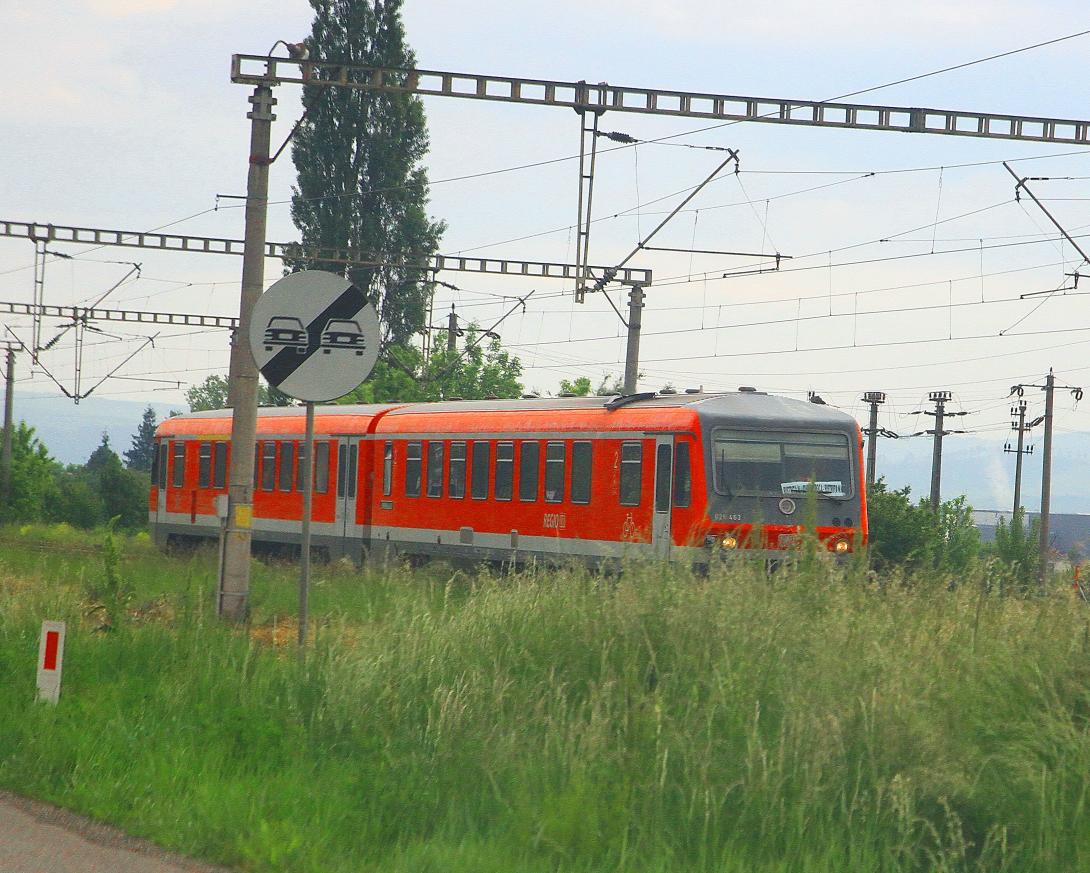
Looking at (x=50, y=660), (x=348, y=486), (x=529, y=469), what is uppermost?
(x=529, y=469)

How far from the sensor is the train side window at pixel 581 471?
23312 mm

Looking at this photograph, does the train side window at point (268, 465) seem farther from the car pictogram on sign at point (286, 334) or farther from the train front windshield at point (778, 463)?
the car pictogram on sign at point (286, 334)

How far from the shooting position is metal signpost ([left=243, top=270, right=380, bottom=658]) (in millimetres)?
9562

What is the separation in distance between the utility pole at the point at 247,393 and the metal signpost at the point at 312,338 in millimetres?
3945

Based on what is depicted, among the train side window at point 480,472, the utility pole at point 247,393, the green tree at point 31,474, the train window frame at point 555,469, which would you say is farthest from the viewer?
the green tree at point 31,474

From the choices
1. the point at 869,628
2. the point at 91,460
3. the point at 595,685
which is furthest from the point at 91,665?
the point at 91,460

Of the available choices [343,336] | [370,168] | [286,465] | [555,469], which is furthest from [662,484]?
[370,168]

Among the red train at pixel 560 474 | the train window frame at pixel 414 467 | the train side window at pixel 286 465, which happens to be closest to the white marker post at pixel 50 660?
the red train at pixel 560 474

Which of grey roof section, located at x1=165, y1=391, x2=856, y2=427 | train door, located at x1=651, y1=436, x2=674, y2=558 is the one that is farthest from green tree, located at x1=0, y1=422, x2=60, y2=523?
train door, located at x1=651, y1=436, x2=674, y2=558

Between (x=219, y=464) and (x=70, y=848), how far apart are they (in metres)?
27.4

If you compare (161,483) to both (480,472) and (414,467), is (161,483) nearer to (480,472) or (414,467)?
(414,467)

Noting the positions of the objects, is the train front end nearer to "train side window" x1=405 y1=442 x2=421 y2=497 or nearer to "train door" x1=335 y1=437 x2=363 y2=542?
"train side window" x1=405 y1=442 x2=421 y2=497

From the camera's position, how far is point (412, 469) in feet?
90.4

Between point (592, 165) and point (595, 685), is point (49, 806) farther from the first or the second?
point (592, 165)
